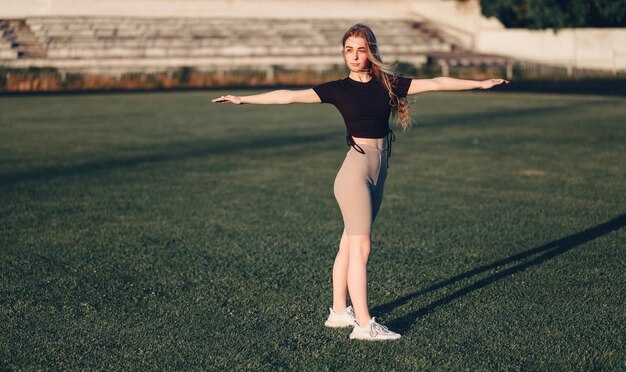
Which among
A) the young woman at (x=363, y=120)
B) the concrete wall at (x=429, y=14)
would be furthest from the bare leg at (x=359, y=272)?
the concrete wall at (x=429, y=14)

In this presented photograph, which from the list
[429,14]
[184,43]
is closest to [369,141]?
[184,43]

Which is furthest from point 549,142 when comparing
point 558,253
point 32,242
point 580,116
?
point 32,242

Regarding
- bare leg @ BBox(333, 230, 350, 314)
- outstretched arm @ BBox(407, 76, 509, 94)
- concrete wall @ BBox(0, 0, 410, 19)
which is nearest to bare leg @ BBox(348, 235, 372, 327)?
bare leg @ BBox(333, 230, 350, 314)

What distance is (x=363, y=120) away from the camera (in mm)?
5125

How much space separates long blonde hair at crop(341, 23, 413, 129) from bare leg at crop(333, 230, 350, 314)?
2.78 ft

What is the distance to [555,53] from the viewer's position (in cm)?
4778

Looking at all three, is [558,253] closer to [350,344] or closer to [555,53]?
[350,344]

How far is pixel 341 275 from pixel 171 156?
10234 millimetres

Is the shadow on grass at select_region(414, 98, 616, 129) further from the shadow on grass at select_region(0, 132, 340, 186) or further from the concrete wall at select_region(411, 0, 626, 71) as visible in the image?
the concrete wall at select_region(411, 0, 626, 71)

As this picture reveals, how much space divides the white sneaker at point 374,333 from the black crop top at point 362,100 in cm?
108

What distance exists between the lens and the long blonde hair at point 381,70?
16.3 ft

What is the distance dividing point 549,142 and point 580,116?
6056 millimetres

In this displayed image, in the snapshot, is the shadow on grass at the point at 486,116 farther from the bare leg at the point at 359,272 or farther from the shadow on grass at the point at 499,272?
the bare leg at the point at 359,272

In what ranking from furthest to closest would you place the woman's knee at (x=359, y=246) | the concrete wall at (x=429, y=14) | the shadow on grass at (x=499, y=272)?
the concrete wall at (x=429, y=14) < the shadow on grass at (x=499, y=272) < the woman's knee at (x=359, y=246)
